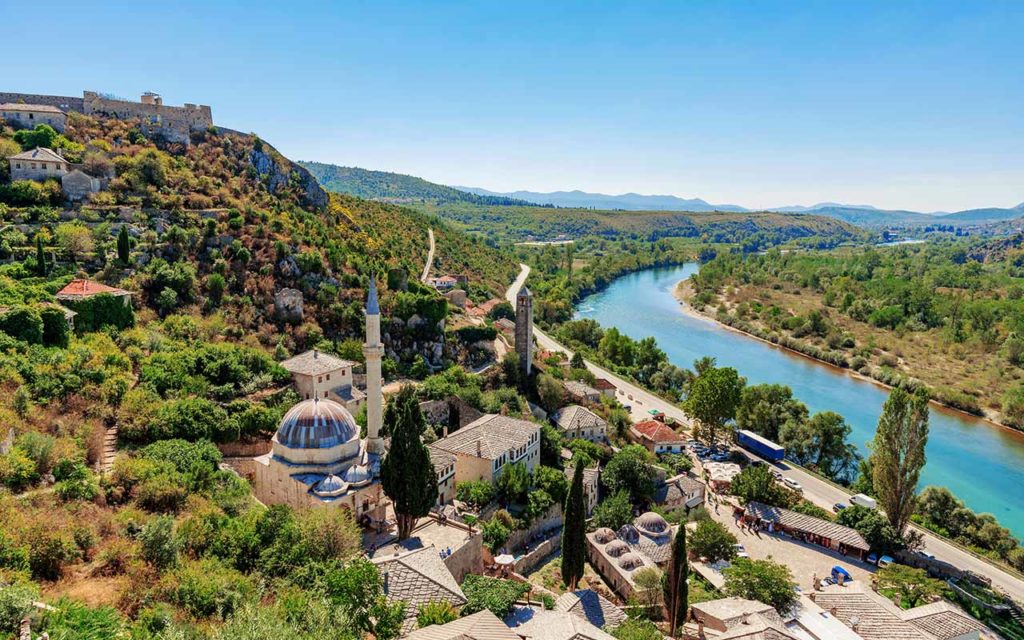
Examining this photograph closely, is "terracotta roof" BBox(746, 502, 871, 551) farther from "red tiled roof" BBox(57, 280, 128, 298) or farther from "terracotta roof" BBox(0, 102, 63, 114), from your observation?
"terracotta roof" BBox(0, 102, 63, 114)

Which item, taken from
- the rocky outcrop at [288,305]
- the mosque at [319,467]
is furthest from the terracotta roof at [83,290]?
the mosque at [319,467]

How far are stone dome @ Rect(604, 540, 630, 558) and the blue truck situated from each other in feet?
61.2

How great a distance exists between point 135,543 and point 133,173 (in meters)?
32.4

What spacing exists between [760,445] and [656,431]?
7310mm

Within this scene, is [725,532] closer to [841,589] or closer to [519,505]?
[841,589]

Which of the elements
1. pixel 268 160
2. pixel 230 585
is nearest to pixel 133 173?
pixel 268 160

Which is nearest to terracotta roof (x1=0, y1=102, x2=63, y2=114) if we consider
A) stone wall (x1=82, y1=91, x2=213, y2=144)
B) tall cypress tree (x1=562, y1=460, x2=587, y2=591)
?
stone wall (x1=82, y1=91, x2=213, y2=144)

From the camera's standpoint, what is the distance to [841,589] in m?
23.9

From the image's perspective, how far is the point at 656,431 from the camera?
130 ft

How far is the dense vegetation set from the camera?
2402 inches

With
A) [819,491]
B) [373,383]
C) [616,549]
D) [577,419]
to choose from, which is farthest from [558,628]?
[819,491]

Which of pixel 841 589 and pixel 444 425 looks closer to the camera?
pixel 841 589

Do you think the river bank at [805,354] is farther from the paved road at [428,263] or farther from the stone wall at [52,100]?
the stone wall at [52,100]

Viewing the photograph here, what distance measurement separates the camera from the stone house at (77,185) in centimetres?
3562
